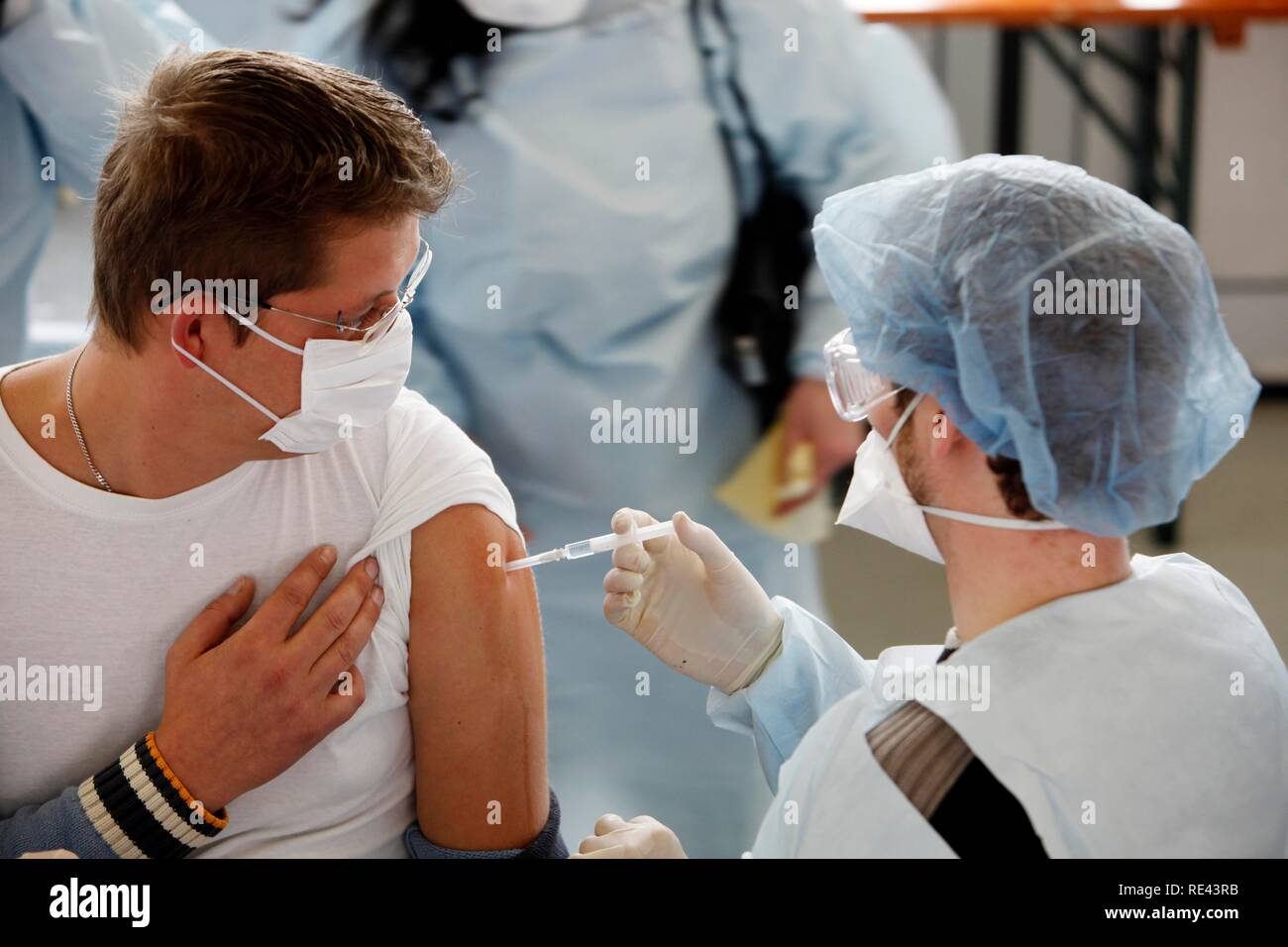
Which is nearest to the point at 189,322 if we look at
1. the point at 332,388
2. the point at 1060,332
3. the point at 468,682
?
the point at 332,388

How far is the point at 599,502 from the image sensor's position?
1.91 metres

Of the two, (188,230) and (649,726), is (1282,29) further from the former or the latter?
(188,230)

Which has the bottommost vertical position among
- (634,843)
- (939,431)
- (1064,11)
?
(634,843)

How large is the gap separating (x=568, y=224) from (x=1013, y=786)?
116 centimetres

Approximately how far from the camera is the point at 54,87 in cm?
187

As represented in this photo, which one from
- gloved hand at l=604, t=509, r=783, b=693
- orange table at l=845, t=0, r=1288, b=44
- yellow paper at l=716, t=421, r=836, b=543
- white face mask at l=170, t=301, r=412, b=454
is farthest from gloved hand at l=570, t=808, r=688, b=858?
orange table at l=845, t=0, r=1288, b=44

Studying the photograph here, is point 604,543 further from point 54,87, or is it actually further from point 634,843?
point 54,87

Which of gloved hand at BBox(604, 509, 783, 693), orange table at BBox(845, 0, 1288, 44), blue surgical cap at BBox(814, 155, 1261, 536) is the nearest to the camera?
blue surgical cap at BBox(814, 155, 1261, 536)

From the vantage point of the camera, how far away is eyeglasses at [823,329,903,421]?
1044 millimetres

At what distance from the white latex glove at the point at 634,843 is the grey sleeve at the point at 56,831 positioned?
1.34 ft

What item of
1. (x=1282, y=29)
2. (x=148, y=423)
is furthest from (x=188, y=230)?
(x=1282, y=29)

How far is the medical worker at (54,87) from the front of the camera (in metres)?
1.84

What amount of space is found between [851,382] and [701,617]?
0.95 ft

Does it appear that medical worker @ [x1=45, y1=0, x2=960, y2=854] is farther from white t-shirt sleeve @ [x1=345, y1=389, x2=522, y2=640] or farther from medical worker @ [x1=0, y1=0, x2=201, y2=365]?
white t-shirt sleeve @ [x1=345, y1=389, x2=522, y2=640]
